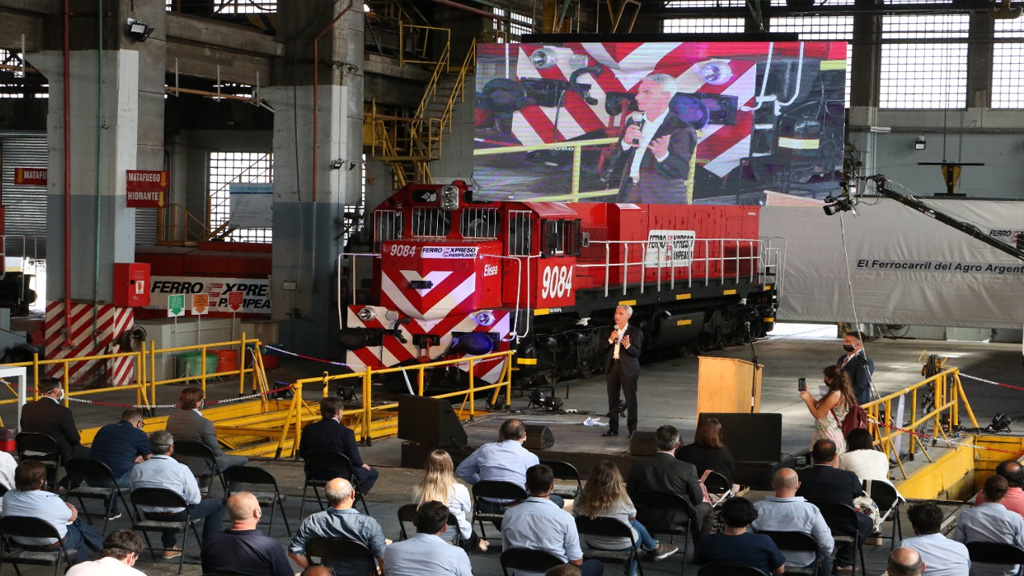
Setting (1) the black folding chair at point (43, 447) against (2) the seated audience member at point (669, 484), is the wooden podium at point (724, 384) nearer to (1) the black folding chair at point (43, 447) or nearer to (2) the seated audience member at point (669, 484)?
(2) the seated audience member at point (669, 484)

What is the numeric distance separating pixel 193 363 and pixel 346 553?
14276mm

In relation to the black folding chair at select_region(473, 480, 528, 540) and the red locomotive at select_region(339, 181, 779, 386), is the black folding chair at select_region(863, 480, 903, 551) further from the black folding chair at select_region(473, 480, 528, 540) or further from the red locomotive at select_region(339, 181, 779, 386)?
the red locomotive at select_region(339, 181, 779, 386)

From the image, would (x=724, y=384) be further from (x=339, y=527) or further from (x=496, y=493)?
(x=339, y=527)

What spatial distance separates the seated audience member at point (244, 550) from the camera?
291 inches

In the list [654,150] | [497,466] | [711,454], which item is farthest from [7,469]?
[654,150]

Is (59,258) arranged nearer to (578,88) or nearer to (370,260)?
(370,260)

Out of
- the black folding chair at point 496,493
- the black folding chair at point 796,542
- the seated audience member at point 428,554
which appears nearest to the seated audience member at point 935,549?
the black folding chair at point 796,542

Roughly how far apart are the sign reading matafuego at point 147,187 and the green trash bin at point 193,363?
102 inches

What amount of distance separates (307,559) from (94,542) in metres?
1.93

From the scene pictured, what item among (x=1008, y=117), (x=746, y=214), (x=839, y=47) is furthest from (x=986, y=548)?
(x=1008, y=117)

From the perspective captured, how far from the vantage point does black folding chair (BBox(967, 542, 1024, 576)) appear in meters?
8.16

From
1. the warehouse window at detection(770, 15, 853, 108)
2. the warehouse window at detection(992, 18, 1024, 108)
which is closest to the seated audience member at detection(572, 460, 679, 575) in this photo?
the warehouse window at detection(992, 18, 1024, 108)

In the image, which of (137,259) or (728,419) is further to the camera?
(137,259)

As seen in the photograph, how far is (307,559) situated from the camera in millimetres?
7898
